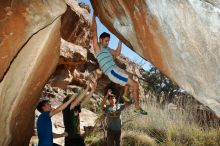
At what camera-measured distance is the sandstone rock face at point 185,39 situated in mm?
4520

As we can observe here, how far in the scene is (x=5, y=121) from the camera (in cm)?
659

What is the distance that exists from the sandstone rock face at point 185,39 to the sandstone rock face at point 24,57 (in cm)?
133

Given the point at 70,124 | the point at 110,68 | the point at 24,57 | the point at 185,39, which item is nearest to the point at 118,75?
the point at 110,68

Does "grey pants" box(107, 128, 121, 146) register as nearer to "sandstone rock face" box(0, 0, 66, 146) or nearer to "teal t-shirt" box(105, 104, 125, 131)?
"teal t-shirt" box(105, 104, 125, 131)

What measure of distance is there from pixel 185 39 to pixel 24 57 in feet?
9.39

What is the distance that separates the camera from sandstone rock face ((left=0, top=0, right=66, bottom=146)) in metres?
5.38

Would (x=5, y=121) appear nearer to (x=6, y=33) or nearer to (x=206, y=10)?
(x=6, y=33)

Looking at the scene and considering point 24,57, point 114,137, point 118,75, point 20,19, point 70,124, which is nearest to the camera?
Result: point 20,19

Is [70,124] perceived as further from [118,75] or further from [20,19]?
[20,19]

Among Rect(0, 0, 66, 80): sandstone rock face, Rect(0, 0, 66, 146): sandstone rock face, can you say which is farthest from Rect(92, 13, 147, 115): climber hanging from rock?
Rect(0, 0, 66, 80): sandstone rock face

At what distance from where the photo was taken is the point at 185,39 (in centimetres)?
480

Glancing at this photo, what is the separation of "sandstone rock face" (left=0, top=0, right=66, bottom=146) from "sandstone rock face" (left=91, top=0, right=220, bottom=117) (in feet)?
4.36

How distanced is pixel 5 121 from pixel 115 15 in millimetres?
2784

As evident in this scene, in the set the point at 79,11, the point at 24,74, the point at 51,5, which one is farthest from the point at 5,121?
the point at 79,11
